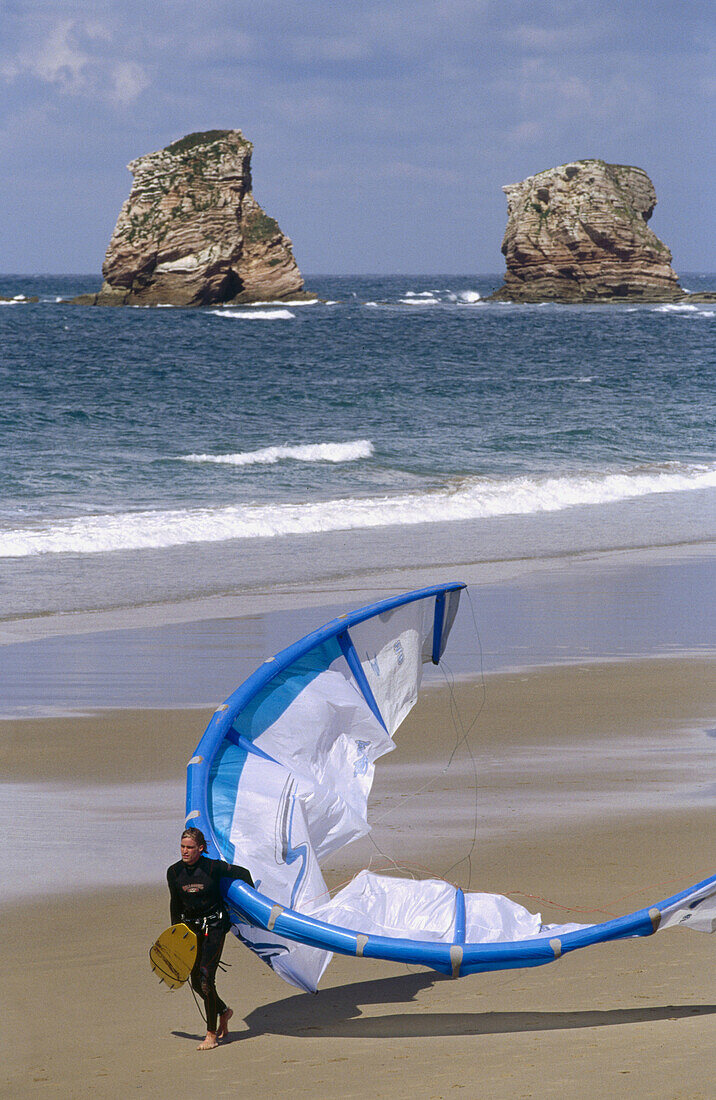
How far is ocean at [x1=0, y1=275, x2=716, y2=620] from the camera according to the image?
587 inches

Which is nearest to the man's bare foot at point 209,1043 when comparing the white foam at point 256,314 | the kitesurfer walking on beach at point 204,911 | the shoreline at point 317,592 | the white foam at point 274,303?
the kitesurfer walking on beach at point 204,911

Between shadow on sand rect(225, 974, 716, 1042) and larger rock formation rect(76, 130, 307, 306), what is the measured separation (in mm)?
82760

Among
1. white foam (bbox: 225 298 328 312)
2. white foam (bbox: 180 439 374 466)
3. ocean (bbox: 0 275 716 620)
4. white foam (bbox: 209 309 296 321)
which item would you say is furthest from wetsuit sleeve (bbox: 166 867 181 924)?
white foam (bbox: 225 298 328 312)

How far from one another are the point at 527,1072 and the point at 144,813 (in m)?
3.46

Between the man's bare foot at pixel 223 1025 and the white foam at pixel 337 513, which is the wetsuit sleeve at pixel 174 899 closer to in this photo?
the man's bare foot at pixel 223 1025

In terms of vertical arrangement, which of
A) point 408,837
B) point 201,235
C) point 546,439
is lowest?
point 408,837

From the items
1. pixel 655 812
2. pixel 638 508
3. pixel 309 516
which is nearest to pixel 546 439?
pixel 638 508

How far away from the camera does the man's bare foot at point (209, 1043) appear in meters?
4.68

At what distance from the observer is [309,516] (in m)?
17.7

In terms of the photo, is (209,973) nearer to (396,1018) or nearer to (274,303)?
Result: (396,1018)

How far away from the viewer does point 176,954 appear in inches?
182

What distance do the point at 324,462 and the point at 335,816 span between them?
57.8 feet

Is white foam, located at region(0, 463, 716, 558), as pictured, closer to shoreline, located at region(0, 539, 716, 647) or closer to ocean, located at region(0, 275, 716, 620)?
ocean, located at region(0, 275, 716, 620)

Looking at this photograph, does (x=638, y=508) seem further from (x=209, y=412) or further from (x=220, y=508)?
(x=209, y=412)
